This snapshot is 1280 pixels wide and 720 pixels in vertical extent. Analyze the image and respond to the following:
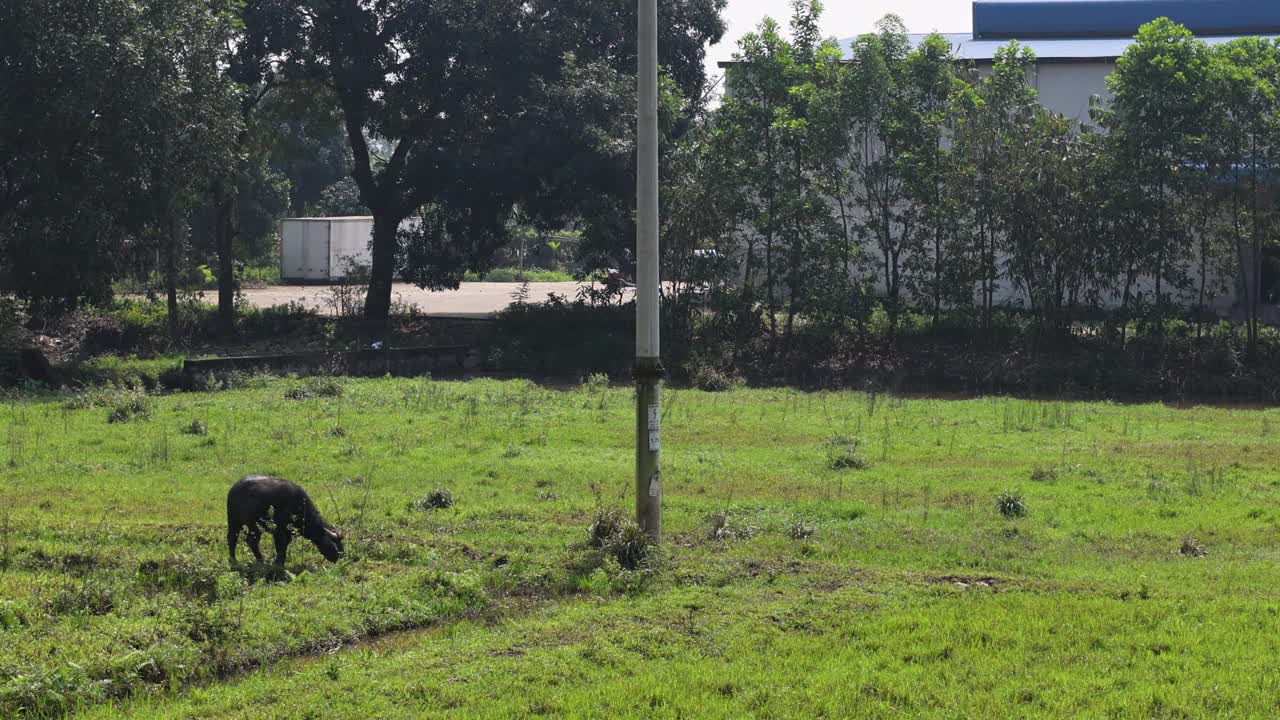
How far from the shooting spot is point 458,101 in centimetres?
3316

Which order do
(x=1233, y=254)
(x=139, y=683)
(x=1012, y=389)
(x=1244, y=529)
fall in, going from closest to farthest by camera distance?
(x=139, y=683), (x=1244, y=529), (x=1012, y=389), (x=1233, y=254)

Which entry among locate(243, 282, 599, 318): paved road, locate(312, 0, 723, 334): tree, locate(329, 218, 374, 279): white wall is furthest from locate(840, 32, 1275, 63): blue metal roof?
locate(329, 218, 374, 279): white wall

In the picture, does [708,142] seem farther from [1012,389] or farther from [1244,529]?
[1244,529]

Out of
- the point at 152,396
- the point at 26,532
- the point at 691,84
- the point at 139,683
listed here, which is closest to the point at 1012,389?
the point at 691,84

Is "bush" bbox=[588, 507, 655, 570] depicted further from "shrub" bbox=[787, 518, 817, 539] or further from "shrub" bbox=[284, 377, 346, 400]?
"shrub" bbox=[284, 377, 346, 400]

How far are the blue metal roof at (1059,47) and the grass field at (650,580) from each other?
1978 cm

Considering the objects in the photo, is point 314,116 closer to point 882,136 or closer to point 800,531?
point 882,136

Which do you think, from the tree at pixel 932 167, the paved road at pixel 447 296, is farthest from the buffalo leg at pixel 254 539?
the paved road at pixel 447 296

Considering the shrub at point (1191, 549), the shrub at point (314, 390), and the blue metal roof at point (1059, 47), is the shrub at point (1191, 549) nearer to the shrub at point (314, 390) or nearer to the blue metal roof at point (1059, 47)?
the shrub at point (314, 390)

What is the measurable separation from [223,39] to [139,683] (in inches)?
979

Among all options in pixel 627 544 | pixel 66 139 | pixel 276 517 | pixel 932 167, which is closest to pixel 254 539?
pixel 276 517

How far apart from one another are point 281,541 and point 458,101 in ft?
77.2

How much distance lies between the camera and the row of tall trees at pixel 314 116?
85.3 feet

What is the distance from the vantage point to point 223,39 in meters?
30.0
